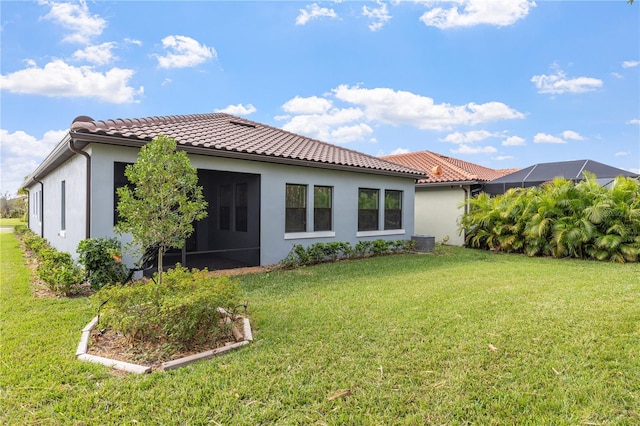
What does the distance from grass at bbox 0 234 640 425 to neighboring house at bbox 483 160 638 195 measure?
31.6 ft

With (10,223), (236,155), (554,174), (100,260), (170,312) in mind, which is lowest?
(10,223)

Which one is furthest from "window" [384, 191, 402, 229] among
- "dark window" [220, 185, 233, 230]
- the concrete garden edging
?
the concrete garden edging

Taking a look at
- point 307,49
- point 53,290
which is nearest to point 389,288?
point 53,290

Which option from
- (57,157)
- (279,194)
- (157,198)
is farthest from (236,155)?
(57,157)

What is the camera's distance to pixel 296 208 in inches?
432

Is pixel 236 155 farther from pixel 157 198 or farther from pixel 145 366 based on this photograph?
pixel 145 366

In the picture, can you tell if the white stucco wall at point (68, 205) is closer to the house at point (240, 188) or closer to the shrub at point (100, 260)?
the house at point (240, 188)

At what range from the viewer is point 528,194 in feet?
44.0

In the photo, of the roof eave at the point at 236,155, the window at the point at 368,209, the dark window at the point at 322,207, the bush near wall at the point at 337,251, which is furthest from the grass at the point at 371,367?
the window at the point at 368,209

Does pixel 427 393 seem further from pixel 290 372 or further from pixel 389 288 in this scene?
pixel 389 288

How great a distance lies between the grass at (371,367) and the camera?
2967mm

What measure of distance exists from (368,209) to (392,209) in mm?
1394

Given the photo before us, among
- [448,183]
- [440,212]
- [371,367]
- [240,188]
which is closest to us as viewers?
[371,367]

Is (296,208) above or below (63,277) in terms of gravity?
above
